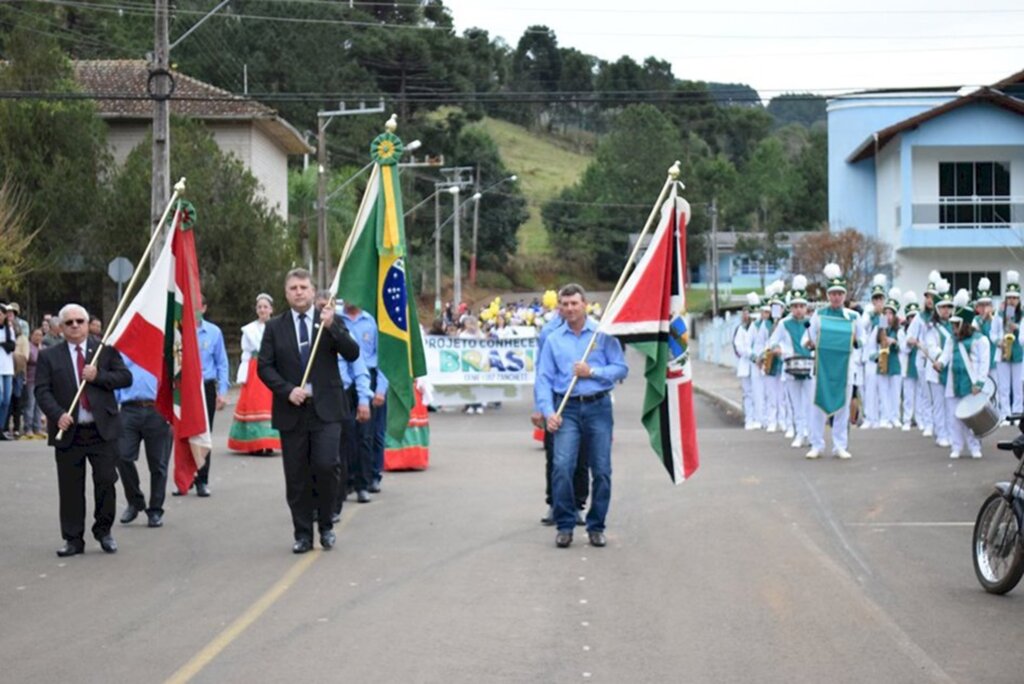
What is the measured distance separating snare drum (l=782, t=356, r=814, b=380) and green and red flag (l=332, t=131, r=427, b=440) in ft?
23.9

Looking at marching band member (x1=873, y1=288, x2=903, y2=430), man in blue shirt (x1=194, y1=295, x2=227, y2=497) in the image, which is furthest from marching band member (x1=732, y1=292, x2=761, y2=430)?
man in blue shirt (x1=194, y1=295, x2=227, y2=497)

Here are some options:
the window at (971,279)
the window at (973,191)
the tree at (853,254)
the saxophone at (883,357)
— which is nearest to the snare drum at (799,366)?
the saxophone at (883,357)

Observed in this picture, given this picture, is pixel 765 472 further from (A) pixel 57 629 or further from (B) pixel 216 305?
(B) pixel 216 305

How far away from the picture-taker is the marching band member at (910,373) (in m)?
23.9

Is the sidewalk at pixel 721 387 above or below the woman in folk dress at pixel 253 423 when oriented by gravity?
below

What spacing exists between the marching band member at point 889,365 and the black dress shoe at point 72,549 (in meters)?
15.0

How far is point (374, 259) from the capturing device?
47.2 ft

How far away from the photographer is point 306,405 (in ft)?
39.1

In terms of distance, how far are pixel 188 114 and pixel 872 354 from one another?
102ft

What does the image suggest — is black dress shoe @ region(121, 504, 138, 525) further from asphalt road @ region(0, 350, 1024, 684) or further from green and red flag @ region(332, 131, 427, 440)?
green and red flag @ region(332, 131, 427, 440)

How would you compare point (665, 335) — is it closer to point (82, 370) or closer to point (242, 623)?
point (82, 370)

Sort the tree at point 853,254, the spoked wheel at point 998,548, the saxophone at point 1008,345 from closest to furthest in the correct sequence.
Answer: the spoked wheel at point 998,548, the saxophone at point 1008,345, the tree at point 853,254

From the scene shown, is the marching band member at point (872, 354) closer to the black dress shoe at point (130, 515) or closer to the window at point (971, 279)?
the black dress shoe at point (130, 515)

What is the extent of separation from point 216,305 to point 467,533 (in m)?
30.8
